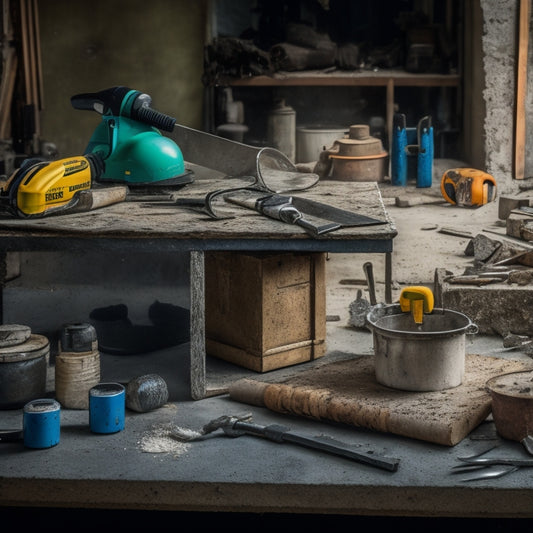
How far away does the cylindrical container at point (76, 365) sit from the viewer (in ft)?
10.5

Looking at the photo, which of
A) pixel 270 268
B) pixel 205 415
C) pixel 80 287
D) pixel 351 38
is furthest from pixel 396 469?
pixel 351 38

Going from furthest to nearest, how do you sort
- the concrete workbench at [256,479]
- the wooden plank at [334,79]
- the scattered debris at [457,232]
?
the wooden plank at [334,79]
the scattered debris at [457,232]
the concrete workbench at [256,479]

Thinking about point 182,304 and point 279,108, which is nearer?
point 182,304

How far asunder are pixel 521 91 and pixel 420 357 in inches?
191

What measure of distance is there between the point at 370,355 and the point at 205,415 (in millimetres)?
744

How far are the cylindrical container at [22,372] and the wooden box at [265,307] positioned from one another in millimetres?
668

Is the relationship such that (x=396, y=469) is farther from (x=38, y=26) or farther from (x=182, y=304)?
(x=38, y=26)

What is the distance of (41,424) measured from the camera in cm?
289

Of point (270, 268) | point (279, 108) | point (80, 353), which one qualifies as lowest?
point (80, 353)

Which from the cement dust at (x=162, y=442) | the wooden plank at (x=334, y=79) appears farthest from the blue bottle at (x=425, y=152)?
the cement dust at (x=162, y=442)

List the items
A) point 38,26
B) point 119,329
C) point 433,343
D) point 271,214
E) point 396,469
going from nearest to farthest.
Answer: point 396,469 < point 433,343 < point 271,214 < point 119,329 < point 38,26

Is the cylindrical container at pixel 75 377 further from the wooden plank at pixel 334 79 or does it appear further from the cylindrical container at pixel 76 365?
the wooden plank at pixel 334 79

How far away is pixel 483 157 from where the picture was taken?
7.72 meters

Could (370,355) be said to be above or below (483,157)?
below
